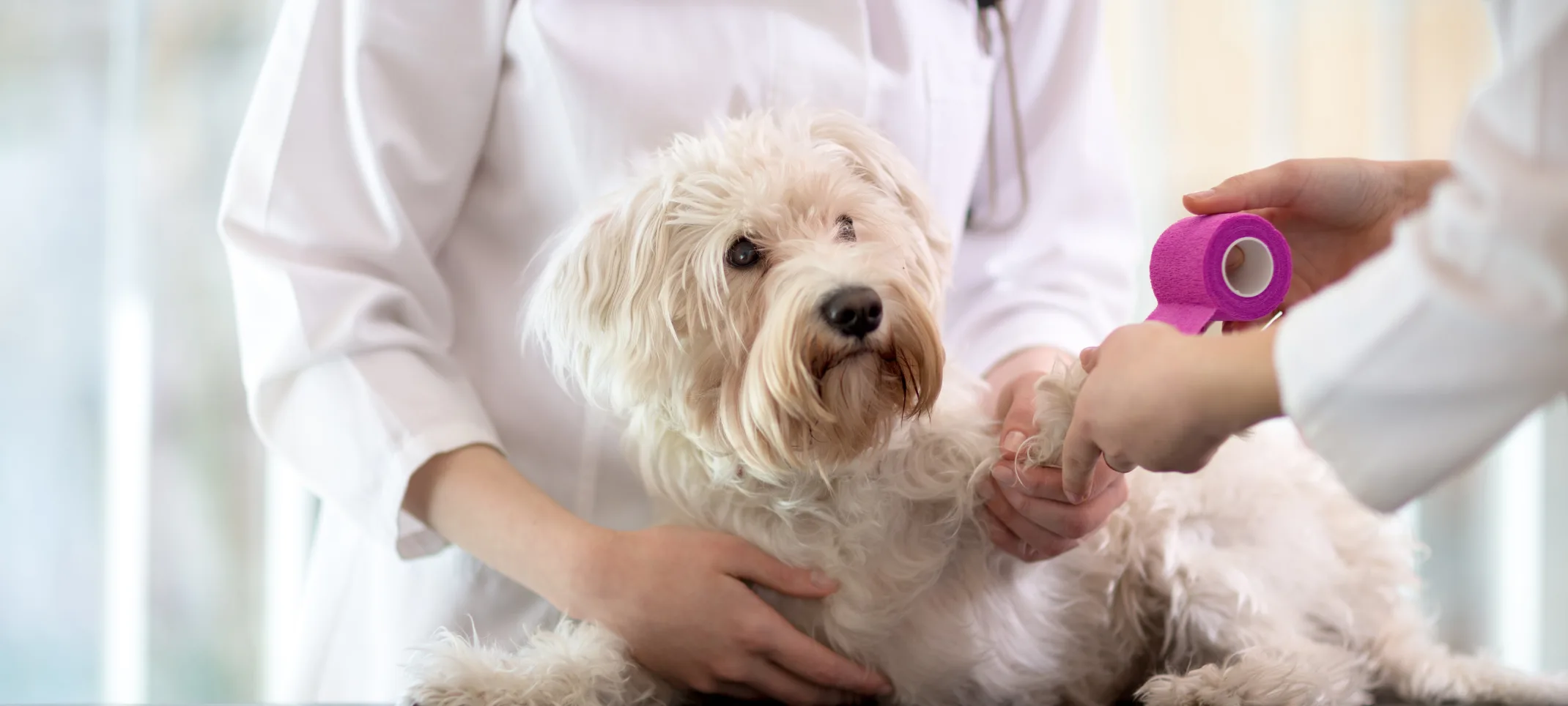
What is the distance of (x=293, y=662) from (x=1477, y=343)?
1342 millimetres

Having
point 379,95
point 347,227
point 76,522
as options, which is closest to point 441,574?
point 347,227

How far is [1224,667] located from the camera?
1.02 metres

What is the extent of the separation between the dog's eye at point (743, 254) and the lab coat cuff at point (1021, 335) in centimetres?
42

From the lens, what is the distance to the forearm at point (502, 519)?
1080mm

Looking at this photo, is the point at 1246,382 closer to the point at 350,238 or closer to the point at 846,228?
the point at 846,228

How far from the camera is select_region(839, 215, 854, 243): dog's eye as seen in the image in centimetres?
109

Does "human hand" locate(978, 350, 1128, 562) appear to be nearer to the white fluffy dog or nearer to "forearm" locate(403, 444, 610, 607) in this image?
the white fluffy dog

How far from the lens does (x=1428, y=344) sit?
1.89 ft

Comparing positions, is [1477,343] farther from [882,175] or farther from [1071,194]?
[1071,194]

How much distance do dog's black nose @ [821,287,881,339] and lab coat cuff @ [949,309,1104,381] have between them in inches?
16.5

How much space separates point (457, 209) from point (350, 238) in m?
0.15

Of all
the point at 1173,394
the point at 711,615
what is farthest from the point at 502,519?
the point at 1173,394

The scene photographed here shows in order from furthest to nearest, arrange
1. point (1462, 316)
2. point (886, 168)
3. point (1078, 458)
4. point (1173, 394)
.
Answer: point (886, 168) < point (1078, 458) < point (1173, 394) < point (1462, 316)

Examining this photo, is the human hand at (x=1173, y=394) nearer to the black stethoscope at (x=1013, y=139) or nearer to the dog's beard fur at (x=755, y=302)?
the dog's beard fur at (x=755, y=302)
